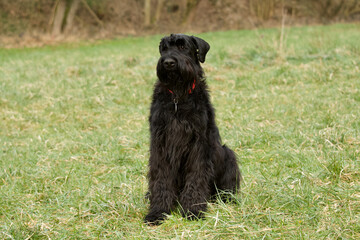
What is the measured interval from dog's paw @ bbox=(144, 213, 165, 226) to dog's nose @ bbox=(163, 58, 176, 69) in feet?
4.00

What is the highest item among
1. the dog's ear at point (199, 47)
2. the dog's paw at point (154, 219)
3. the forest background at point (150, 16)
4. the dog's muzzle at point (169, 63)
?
the forest background at point (150, 16)

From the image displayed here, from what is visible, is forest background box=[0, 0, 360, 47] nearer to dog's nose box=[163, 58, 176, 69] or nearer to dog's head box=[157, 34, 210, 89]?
dog's head box=[157, 34, 210, 89]

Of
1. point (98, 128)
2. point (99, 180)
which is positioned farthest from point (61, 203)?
point (98, 128)

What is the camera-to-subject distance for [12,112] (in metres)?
7.73

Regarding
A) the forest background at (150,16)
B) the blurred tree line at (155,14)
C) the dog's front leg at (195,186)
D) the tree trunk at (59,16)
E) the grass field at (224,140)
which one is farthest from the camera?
the blurred tree line at (155,14)

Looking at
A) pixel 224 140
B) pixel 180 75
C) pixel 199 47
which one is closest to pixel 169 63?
pixel 180 75

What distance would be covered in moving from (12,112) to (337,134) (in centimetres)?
589

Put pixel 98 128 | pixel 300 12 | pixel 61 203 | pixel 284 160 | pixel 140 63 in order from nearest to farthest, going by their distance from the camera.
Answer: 1. pixel 61 203
2. pixel 284 160
3. pixel 98 128
4. pixel 140 63
5. pixel 300 12

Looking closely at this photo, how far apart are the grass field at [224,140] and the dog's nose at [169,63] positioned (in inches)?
46.2

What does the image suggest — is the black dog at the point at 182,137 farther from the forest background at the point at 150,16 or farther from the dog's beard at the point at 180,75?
the forest background at the point at 150,16

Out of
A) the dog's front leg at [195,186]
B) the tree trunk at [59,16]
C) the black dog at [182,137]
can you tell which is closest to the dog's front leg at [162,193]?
the black dog at [182,137]

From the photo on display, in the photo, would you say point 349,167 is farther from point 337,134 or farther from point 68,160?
point 68,160

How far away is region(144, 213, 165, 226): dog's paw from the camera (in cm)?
326

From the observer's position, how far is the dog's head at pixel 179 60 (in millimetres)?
3154
